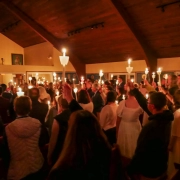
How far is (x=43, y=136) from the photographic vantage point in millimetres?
2311

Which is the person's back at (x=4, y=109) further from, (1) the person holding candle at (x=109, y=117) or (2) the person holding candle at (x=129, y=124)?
(2) the person holding candle at (x=129, y=124)

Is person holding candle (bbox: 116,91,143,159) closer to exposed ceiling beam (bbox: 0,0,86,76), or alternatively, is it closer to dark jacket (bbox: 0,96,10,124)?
dark jacket (bbox: 0,96,10,124)

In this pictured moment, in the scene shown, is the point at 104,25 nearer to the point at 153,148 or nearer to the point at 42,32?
the point at 42,32

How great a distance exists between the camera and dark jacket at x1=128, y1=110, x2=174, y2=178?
6.55ft

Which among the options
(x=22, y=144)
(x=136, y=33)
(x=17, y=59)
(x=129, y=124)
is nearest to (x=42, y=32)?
(x=17, y=59)

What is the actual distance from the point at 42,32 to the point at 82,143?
11.5m

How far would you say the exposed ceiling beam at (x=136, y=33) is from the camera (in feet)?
27.5

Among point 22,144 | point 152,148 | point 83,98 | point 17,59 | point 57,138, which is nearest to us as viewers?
point 152,148

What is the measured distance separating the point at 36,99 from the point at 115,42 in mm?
8286

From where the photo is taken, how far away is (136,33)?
966 centimetres

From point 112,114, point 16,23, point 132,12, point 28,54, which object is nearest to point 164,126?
point 112,114

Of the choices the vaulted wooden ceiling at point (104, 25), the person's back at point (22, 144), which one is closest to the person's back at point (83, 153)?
the person's back at point (22, 144)

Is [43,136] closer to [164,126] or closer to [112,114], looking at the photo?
[164,126]

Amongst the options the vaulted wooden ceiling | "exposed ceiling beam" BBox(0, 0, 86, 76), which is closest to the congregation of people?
the vaulted wooden ceiling
